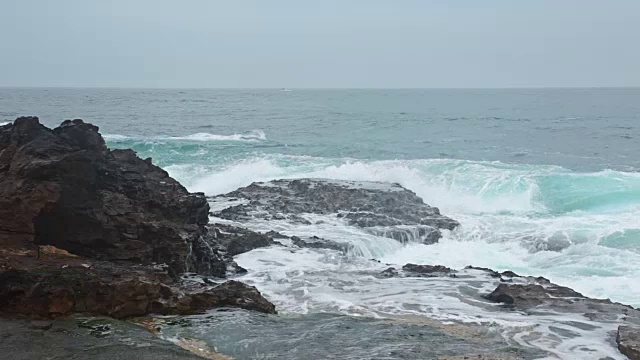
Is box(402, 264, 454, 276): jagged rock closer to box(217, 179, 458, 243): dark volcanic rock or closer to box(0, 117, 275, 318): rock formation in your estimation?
box(0, 117, 275, 318): rock formation

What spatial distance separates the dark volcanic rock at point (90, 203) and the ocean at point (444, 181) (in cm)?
144

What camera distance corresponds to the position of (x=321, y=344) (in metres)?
5.87

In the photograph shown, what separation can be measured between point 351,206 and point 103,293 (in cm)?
930

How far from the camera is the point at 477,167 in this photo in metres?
24.2

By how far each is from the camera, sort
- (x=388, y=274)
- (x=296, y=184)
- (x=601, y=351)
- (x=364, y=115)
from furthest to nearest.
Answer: (x=364, y=115) < (x=296, y=184) < (x=388, y=274) < (x=601, y=351)

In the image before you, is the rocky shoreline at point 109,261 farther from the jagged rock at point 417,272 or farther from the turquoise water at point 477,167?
the turquoise water at point 477,167

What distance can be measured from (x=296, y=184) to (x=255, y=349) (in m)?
11.0

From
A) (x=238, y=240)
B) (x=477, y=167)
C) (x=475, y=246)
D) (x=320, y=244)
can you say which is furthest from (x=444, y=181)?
(x=238, y=240)

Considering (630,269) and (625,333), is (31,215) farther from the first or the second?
(630,269)

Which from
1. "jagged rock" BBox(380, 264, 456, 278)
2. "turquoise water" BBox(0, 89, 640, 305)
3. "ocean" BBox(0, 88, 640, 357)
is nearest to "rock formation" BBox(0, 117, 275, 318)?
"ocean" BBox(0, 88, 640, 357)

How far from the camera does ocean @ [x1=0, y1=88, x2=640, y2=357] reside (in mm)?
9469

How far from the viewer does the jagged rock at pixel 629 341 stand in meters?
5.74

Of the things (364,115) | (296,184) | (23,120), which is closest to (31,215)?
(23,120)

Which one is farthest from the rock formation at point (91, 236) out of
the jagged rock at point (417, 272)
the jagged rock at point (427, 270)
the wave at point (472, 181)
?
the wave at point (472, 181)
